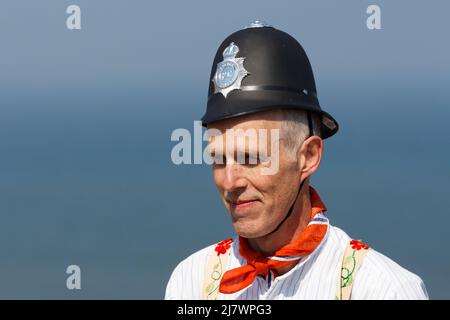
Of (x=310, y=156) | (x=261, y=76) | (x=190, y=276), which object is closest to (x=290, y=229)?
(x=310, y=156)

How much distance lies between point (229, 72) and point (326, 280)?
1623 millimetres

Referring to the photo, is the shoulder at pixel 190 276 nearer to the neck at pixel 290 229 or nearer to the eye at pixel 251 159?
the neck at pixel 290 229

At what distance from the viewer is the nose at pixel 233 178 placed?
4785 millimetres

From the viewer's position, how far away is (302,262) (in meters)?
4.99

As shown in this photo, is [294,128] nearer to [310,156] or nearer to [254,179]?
[310,156]

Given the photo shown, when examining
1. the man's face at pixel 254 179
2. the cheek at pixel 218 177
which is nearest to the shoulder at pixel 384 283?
the man's face at pixel 254 179

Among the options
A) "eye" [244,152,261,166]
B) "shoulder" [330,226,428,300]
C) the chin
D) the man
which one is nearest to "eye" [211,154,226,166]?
the man

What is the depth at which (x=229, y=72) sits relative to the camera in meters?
4.98

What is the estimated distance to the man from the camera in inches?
188

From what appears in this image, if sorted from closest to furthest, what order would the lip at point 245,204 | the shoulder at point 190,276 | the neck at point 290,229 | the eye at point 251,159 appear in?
the eye at point 251,159 < the lip at point 245,204 < the neck at point 290,229 < the shoulder at point 190,276

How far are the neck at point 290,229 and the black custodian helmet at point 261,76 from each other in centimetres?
56
